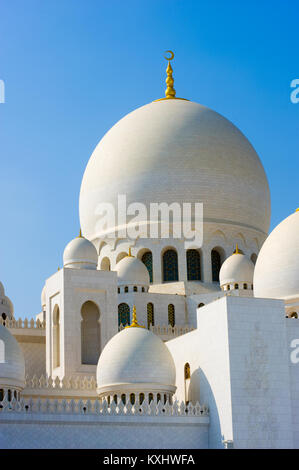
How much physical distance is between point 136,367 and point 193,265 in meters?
10.5

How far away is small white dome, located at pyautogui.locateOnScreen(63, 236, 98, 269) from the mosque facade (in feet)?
0.16

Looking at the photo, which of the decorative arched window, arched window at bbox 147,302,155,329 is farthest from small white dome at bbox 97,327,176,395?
arched window at bbox 147,302,155,329

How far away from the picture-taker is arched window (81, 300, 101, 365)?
26953 millimetres

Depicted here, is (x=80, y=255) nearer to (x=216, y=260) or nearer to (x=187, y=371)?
(x=187, y=371)

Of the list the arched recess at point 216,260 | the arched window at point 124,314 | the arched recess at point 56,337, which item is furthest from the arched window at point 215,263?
the arched recess at point 56,337

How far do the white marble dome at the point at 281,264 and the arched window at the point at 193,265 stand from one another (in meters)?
5.92

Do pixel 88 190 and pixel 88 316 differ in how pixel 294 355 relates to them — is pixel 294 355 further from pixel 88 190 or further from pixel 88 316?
pixel 88 190

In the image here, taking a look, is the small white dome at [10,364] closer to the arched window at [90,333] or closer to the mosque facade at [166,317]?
the mosque facade at [166,317]

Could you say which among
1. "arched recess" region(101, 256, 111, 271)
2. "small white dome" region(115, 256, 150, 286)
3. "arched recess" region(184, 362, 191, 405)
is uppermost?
"arched recess" region(101, 256, 111, 271)

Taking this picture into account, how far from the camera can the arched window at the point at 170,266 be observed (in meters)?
31.9

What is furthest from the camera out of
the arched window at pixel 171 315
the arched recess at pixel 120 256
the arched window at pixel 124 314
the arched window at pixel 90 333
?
the arched recess at pixel 120 256

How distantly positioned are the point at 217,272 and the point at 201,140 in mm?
5179

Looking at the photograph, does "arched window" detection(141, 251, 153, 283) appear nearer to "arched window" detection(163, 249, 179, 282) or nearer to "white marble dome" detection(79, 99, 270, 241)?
"arched window" detection(163, 249, 179, 282)
